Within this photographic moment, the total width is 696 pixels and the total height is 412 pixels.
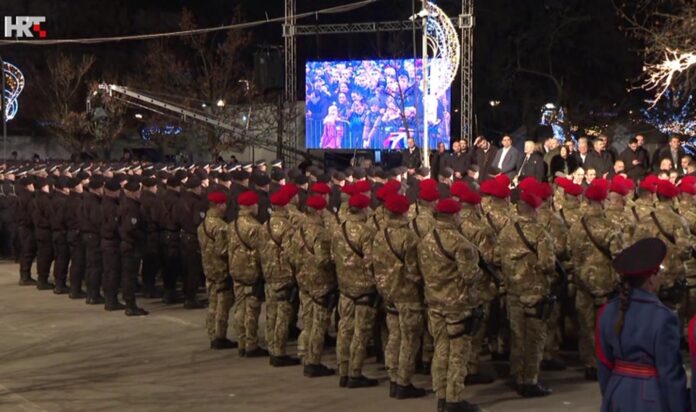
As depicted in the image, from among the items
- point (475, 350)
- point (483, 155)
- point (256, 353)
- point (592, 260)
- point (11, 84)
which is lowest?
point (256, 353)

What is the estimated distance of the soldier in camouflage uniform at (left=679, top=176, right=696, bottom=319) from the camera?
12.0 m

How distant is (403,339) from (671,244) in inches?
131

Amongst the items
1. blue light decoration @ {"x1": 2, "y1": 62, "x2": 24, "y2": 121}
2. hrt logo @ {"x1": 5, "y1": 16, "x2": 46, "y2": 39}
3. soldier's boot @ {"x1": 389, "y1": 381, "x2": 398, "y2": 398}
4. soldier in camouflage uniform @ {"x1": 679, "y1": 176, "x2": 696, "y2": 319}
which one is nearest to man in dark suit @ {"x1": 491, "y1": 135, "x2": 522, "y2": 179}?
soldier in camouflage uniform @ {"x1": 679, "y1": 176, "x2": 696, "y2": 319}

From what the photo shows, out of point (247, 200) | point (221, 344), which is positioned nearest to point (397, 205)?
point (247, 200)

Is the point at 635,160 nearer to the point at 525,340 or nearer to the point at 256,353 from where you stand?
the point at 256,353

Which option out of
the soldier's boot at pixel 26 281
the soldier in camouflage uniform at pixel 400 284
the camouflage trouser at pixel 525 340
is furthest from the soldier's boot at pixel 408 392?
the soldier's boot at pixel 26 281

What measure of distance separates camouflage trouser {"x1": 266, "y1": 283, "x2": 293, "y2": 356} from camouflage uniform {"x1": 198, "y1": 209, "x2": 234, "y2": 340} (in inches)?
40.7

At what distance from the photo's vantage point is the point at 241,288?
12195mm

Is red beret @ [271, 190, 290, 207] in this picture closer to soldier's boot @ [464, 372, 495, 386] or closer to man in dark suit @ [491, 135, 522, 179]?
soldier's boot @ [464, 372, 495, 386]

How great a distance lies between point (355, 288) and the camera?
1059 cm

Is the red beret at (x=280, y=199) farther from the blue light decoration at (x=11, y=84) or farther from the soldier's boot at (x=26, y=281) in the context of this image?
the blue light decoration at (x=11, y=84)

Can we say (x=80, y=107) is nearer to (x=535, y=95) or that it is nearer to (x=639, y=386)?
(x=535, y=95)

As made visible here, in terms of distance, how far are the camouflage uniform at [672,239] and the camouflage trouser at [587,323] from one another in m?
0.92

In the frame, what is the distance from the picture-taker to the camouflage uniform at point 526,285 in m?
10.1
